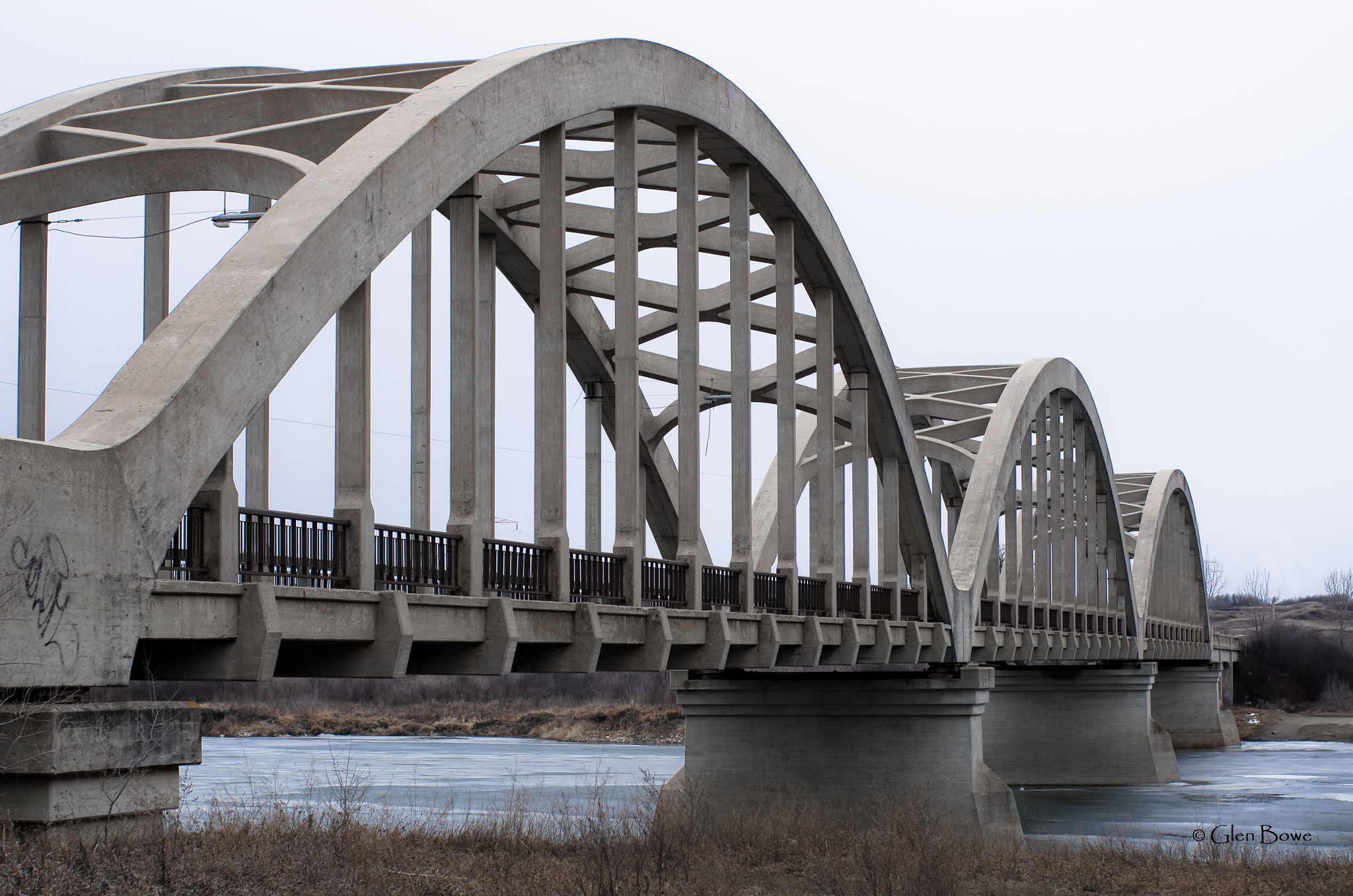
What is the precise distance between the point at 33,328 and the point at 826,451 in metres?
15.0

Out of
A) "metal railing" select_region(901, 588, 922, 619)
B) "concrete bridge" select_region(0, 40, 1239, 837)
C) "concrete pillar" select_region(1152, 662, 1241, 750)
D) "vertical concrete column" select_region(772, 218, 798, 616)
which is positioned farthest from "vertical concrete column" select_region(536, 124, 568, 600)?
"concrete pillar" select_region(1152, 662, 1241, 750)

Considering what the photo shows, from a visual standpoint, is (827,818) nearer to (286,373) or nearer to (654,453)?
(654,453)

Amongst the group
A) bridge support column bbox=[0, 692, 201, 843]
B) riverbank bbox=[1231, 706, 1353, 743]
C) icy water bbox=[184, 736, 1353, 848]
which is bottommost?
riverbank bbox=[1231, 706, 1353, 743]

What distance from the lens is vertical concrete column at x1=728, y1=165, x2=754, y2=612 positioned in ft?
75.6

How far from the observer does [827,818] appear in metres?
28.5

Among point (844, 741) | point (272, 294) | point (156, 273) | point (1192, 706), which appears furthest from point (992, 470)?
point (1192, 706)

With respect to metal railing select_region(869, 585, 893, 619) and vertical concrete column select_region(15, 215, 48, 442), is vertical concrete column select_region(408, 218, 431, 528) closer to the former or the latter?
vertical concrete column select_region(15, 215, 48, 442)

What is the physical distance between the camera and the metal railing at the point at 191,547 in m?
12.0

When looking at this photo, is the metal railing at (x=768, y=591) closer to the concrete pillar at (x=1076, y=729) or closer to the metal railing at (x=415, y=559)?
the metal railing at (x=415, y=559)

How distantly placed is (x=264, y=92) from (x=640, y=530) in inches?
277

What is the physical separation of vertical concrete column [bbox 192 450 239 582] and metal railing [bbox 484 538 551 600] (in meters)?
4.09

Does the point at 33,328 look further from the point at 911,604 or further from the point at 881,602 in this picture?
the point at 911,604

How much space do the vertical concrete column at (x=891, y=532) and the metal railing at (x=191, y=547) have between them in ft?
65.7

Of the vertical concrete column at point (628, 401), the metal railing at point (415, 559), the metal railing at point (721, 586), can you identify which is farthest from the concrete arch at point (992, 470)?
the metal railing at point (415, 559)
